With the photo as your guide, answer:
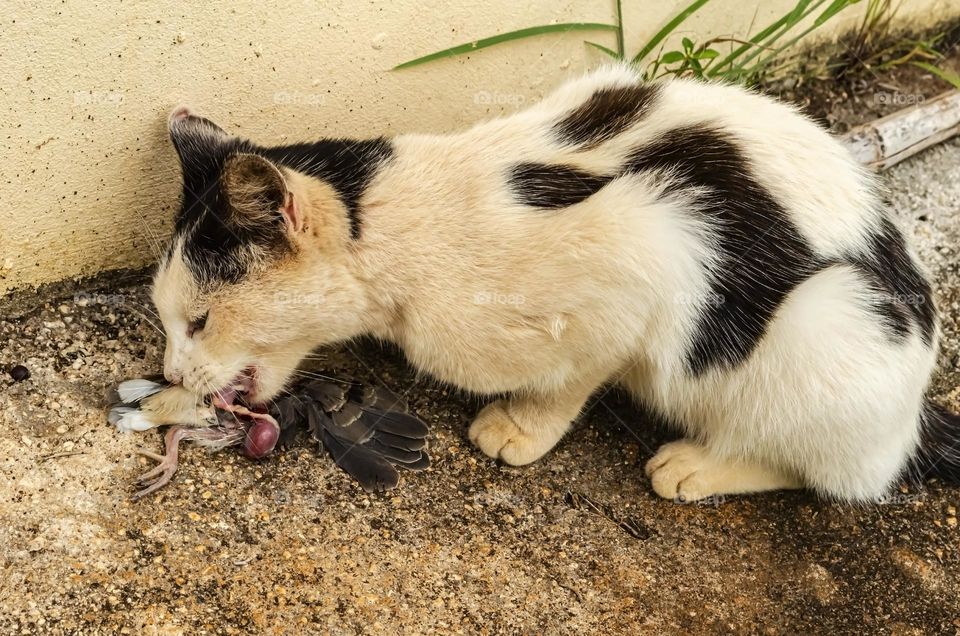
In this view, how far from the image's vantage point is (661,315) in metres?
2.29

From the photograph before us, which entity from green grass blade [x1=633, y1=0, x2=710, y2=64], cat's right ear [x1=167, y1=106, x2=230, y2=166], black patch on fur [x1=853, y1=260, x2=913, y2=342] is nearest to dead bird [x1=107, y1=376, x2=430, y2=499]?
cat's right ear [x1=167, y1=106, x2=230, y2=166]

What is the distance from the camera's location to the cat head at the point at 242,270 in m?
2.17

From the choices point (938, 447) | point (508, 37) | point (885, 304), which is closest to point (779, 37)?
point (508, 37)

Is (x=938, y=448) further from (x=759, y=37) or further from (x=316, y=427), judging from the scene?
(x=316, y=427)

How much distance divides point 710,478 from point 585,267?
2.60 ft

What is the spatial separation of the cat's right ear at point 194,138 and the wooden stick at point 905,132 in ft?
7.47

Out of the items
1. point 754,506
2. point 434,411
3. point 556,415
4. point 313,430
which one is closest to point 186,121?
point 313,430

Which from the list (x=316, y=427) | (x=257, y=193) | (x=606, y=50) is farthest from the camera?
(x=606, y=50)

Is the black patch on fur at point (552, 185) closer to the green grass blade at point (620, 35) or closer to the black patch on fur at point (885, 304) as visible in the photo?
the black patch on fur at point (885, 304)

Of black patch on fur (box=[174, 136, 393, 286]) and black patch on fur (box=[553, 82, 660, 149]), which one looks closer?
black patch on fur (box=[174, 136, 393, 286])

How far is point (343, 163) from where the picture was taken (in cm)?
234

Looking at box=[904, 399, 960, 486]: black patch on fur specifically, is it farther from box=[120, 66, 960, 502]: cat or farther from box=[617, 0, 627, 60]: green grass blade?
box=[617, 0, 627, 60]: green grass blade

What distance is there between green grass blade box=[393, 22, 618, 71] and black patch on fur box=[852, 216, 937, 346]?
3.87 feet

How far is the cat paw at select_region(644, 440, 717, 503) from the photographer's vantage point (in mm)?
2594
